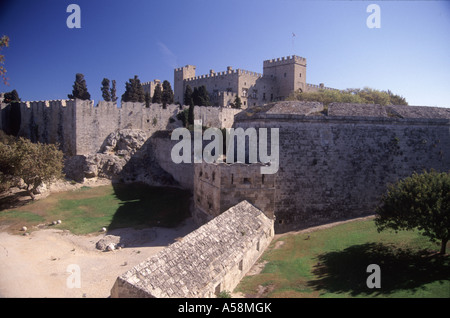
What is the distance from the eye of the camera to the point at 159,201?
23297 millimetres

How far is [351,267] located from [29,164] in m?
21.8

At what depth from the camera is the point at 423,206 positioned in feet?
33.5

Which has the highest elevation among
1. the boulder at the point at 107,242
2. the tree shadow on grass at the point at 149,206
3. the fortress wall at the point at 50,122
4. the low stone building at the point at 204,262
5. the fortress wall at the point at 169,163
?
the fortress wall at the point at 50,122

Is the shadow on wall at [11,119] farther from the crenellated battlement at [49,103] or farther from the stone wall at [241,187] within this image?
the stone wall at [241,187]

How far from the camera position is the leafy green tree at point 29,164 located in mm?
21125

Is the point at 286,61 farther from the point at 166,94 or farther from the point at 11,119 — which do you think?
the point at 11,119

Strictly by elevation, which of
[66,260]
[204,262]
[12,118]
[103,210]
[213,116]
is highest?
[213,116]

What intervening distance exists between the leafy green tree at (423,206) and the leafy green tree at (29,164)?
72.2 feet

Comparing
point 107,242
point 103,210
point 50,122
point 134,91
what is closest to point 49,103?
point 50,122

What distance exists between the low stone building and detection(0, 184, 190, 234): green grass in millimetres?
8275

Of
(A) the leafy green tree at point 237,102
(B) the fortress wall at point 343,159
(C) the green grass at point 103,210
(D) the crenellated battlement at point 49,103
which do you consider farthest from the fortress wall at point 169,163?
(A) the leafy green tree at point 237,102

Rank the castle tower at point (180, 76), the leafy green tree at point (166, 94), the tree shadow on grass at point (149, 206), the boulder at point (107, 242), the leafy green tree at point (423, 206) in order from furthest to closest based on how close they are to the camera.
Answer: the castle tower at point (180, 76)
the leafy green tree at point (166, 94)
the tree shadow on grass at point (149, 206)
the boulder at point (107, 242)
the leafy green tree at point (423, 206)
